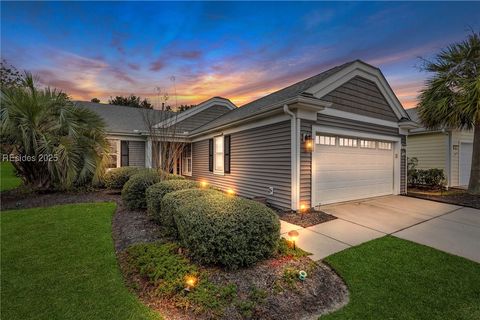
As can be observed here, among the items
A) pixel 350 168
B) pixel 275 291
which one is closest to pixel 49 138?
pixel 275 291

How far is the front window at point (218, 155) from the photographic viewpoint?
10.5 meters

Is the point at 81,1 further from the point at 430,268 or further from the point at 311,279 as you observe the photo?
the point at 430,268

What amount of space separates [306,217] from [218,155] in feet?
18.6

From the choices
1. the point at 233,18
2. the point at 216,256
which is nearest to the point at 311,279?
the point at 216,256

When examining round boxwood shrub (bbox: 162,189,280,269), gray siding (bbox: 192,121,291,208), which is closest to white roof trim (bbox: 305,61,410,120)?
gray siding (bbox: 192,121,291,208)

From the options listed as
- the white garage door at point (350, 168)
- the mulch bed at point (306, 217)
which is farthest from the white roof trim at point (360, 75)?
the mulch bed at point (306, 217)

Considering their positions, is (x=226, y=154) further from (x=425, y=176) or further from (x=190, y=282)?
(x=425, y=176)

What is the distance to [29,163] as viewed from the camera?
26.5 feet

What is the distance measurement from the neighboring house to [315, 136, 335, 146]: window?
7.23 meters

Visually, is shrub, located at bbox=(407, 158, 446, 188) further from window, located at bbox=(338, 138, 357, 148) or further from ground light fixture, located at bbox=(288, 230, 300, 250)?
ground light fixture, located at bbox=(288, 230, 300, 250)

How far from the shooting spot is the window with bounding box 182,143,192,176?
14133 millimetres

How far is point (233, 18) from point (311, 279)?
7267mm

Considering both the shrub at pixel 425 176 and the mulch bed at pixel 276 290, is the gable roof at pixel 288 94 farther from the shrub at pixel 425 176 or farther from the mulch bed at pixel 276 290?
the shrub at pixel 425 176

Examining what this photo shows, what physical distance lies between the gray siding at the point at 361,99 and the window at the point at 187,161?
29.7 ft
